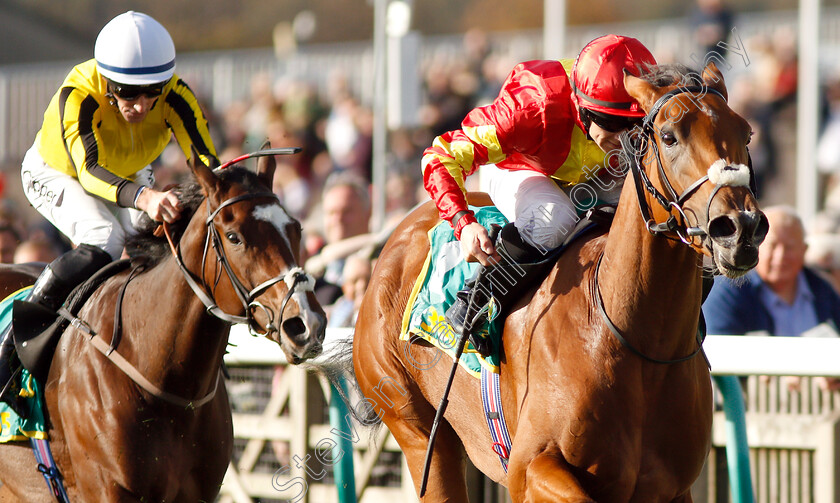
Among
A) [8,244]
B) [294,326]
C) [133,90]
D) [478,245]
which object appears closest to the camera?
[478,245]

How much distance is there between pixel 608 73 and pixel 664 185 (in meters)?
0.53

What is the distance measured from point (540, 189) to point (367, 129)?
862cm

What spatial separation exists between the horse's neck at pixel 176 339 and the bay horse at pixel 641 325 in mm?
1135

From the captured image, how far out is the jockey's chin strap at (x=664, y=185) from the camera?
265 centimetres

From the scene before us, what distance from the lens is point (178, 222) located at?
3855 mm

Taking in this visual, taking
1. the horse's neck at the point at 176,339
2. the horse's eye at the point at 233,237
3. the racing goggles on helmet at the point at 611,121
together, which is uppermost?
the racing goggles on helmet at the point at 611,121

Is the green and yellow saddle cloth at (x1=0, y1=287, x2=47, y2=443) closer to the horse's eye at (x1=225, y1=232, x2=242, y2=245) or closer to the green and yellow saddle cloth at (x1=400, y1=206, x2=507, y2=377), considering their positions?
the horse's eye at (x1=225, y1=232, x2=242, y2=245)

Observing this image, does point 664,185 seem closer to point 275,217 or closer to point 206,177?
point 275,217

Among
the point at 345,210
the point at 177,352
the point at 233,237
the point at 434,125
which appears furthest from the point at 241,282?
the point at 434,125

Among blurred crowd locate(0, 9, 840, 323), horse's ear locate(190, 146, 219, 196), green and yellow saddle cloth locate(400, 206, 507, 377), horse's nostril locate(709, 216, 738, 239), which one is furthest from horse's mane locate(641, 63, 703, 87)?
blurred crowd locate(0, 9, 840, 323)

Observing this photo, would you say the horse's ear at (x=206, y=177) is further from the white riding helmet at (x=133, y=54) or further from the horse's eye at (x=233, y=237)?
the white riding helmet at (x=133, y=54)

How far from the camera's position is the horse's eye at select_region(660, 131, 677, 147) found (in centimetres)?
273

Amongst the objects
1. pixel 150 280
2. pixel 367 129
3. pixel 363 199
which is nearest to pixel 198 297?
pixel 150 280

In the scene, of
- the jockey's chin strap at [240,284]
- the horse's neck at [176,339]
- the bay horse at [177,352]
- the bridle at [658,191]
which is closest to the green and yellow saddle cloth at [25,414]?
the bay horse at [177,352]
